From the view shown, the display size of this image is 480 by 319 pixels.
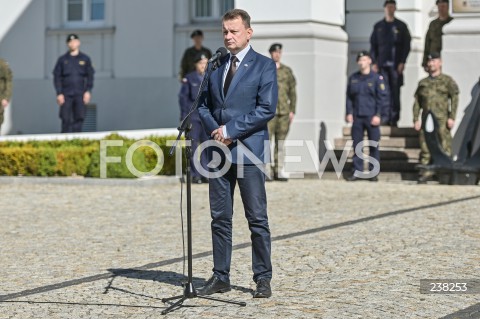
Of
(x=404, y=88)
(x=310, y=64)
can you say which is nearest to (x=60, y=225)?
(x=310, y=64)

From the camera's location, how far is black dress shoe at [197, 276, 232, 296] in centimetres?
875

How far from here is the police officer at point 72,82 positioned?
22.1 metres

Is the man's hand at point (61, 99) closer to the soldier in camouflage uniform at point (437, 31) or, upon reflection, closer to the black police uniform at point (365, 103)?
the black police uniform at point (365, 103)

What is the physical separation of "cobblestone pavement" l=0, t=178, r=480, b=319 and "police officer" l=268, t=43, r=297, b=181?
1.67 m

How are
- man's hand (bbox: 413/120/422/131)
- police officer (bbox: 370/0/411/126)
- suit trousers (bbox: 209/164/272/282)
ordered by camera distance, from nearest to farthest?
suit trousers (bbox: 209/164/272/282) → man's hand (bbox: 413/120/422/131) → police officer (bbox: 370/0/411/126)

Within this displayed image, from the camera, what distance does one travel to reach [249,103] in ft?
28.9

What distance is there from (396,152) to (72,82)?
559 centimetres

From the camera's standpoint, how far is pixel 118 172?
1839 centimetres

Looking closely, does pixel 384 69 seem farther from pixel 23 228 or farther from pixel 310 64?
pixel 23 228

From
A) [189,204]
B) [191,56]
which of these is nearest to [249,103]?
[189,204]

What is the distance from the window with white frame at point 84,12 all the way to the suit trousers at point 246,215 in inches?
677

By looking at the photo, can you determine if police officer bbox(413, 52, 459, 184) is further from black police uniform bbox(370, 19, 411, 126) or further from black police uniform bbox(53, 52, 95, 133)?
black police uniform bbox(53, 52, 95, 133)

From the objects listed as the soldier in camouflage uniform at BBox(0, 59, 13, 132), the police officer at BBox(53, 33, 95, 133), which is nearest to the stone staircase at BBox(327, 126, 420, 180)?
the police officer at BBox(53, 33, 95, 133)

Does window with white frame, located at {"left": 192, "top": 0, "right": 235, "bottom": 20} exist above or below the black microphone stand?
above
